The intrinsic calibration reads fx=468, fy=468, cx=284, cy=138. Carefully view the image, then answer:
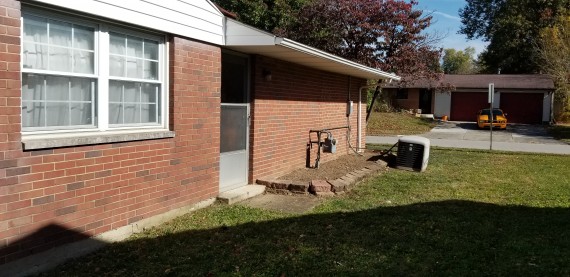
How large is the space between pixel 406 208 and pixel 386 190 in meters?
1.54

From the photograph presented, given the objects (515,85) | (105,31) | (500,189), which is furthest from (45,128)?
(515,85)

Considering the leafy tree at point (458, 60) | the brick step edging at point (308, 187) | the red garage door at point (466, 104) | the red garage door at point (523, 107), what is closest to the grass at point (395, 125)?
the red garage door at point (466, 104)

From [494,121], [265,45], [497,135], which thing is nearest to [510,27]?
[494,121]

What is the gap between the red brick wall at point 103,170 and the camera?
4.16 meters

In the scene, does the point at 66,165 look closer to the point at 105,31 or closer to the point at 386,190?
the point at 105,31

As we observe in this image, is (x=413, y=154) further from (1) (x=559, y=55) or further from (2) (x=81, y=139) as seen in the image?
(1) (x=559, y=55)

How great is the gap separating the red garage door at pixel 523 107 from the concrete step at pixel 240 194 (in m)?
33.8

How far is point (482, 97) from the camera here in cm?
3756

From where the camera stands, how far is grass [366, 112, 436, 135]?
25986mm

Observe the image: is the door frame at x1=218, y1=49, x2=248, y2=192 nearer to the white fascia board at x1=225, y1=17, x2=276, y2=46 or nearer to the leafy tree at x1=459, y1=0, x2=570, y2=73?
the white fascia board at x1=225, y1=17, x2=276, y2=46

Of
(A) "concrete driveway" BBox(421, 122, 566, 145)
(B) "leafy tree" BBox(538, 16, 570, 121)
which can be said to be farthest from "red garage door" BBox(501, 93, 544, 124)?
(A) "concrete driveway" BBox(421, 122, 566, 145)

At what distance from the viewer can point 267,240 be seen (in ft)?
17.8

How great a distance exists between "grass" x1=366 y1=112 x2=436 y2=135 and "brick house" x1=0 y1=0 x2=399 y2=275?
17957mm

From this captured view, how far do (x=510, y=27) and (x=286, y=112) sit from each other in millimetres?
37241
